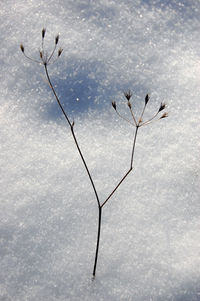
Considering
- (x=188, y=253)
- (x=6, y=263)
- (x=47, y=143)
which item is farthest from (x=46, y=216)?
(x=188, y=253)

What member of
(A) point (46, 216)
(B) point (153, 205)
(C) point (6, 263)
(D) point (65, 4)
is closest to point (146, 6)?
(D) point (65, 4)

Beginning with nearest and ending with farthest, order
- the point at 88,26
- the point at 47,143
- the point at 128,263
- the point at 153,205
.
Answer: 1. the point at 128,263
2. the point at 153,205
3. the point at 47,143
4. the point at 88,26

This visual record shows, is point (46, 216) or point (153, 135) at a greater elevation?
point (153, 135)

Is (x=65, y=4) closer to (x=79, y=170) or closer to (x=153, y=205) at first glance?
A: (x=79, y=170)

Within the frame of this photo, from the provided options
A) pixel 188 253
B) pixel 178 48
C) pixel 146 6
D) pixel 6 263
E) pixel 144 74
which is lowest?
pixel 6 263

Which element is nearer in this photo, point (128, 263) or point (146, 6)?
point (128, 263)

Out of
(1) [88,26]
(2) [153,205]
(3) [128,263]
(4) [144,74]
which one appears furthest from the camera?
(1) [88,26]
